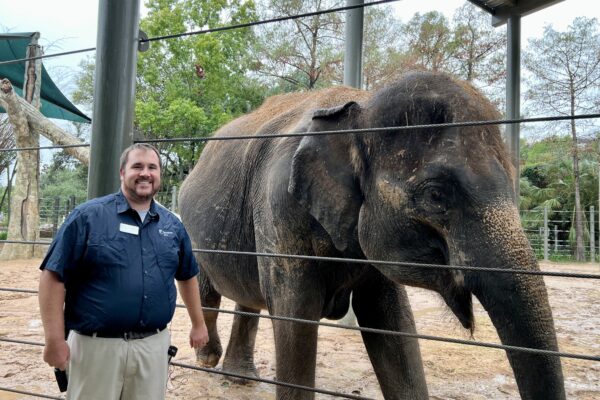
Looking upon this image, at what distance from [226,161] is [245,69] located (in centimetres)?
1705

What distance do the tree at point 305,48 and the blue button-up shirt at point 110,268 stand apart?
15507 millimetres

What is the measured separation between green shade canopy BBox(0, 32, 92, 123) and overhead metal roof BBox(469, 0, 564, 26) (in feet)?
26.6

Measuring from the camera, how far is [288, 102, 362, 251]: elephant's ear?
7.57 feet

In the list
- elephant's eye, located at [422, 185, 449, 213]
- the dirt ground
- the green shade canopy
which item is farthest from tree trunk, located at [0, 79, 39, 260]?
elephant's eye, located at [422, 185, 449, 213]

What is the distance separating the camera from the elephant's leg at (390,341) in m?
2.76

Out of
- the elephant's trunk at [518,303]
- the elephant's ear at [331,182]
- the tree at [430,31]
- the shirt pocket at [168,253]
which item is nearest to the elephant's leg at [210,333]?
the elephant's ear at [331,182]

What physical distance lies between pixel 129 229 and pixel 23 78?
506 inches

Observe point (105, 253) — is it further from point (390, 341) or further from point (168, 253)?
point (390, 341)

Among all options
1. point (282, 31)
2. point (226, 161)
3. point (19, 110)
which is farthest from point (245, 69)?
point (226, 161)

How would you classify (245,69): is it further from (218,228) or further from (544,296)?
(544,296)

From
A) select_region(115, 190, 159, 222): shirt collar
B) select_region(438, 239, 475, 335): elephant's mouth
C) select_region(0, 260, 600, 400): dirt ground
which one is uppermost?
select_region(115, 190, 159, 222): shirt collar

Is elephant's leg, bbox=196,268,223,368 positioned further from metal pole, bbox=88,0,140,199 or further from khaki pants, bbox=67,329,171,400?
khaki pants, bbox=67,329,171,400

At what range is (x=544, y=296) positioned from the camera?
1.73 m

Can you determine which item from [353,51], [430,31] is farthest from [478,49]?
[353,51]
